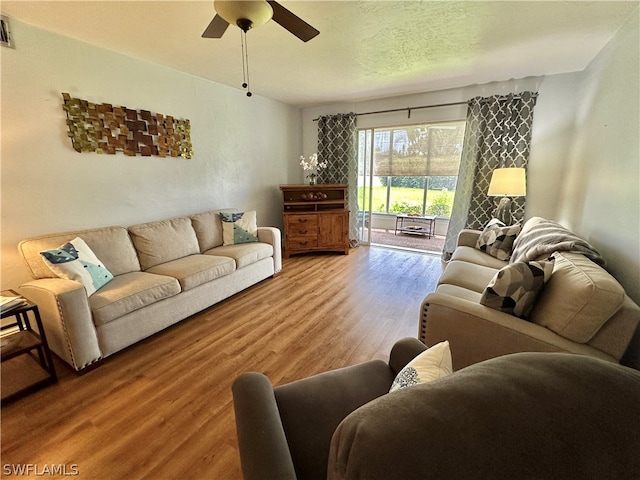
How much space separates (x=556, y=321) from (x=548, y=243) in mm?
908

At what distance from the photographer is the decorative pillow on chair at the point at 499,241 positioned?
2.82 meters

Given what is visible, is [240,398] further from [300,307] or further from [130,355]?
[300,307]

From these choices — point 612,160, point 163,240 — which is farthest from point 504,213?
point 163,240

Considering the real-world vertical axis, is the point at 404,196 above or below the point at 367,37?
below

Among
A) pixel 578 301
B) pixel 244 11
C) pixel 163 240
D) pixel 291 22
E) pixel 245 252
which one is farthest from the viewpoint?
pixel 245 252

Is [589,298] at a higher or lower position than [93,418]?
higher

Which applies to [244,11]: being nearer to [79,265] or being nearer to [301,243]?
[79,265]

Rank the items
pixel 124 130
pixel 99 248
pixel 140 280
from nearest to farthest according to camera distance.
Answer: pixel 140 280, pixel 99 248, pixel 124 130

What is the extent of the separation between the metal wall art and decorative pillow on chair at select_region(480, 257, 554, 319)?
11.0 feet

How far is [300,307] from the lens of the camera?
2.82 metres

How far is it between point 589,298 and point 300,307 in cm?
216

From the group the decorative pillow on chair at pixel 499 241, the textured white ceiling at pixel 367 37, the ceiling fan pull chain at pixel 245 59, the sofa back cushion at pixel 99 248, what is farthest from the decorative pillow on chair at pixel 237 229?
the decorative pillow on chair at pixel 499 241

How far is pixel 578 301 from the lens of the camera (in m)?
1.29

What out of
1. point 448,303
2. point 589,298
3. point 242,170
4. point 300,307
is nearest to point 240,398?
point 448,303
